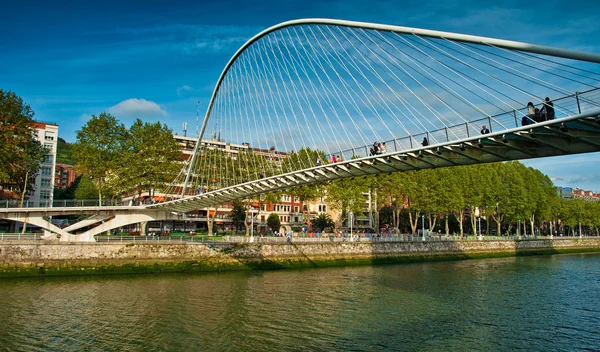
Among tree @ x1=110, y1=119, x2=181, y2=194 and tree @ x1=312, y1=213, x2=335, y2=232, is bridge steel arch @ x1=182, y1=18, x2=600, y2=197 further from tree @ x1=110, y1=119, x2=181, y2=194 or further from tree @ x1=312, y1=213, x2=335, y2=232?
tree @ x1=312, y1=213, x2=335, y2=232

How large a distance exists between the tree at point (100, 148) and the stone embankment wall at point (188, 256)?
18562 millimetres

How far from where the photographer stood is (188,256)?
4184 cm

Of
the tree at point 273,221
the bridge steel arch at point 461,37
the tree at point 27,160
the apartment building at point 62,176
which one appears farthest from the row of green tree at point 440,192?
the apartment building at point 62,176

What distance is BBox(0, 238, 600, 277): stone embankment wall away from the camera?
36594 millimetres

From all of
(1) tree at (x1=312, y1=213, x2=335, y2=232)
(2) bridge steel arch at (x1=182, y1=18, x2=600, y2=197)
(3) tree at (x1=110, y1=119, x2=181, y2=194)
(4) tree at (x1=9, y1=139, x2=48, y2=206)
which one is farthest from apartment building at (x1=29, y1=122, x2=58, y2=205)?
(2) bridge steel arch at (x1=182, y1=18, x2=600, y2=197)

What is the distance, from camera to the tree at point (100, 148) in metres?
56.5

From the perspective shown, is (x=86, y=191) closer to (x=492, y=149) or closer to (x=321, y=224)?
(x=321, y=224)

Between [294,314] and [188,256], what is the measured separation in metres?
20.1

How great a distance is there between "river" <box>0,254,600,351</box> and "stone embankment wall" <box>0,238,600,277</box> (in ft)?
5.93

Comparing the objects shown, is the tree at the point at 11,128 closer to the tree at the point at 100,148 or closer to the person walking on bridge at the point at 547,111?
the tree at the point at 100,148

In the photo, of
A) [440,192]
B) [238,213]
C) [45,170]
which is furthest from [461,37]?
[45,170]

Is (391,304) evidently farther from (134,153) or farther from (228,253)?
(134,153)

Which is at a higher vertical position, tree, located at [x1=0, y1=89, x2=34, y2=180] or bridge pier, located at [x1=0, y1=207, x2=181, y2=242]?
tree, located at [x1=0, y1=89, x2=34, y2=180]

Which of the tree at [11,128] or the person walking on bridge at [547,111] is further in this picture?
the tree at [11,128]
